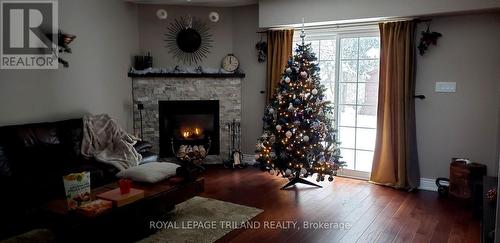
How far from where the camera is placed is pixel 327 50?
5195 mm

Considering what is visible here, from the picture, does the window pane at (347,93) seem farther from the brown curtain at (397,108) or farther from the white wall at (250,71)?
the white wall at (250,71)

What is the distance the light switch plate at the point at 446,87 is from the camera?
14.2 ft

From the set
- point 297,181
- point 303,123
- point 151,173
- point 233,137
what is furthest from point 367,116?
point 151,173

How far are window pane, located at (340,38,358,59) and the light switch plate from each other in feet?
3.67

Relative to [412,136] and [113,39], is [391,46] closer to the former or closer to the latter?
[412,136]

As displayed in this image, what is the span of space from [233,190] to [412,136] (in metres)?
2.36

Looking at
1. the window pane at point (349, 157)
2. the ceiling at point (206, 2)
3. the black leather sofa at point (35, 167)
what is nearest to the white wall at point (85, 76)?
the black leather sofa at point (35, 167)

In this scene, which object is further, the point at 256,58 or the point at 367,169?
the point at 256,58

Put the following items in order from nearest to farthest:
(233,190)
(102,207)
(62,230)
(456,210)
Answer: (62,230) → (102,207) → (456,210) → (233,190)

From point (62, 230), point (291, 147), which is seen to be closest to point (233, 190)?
point (291, 147)

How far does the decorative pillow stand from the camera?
10.6 ft

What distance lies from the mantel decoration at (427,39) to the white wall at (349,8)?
0.28 meters

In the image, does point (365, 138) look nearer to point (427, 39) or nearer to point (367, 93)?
point (367, 93)

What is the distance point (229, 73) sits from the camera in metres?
5.70
